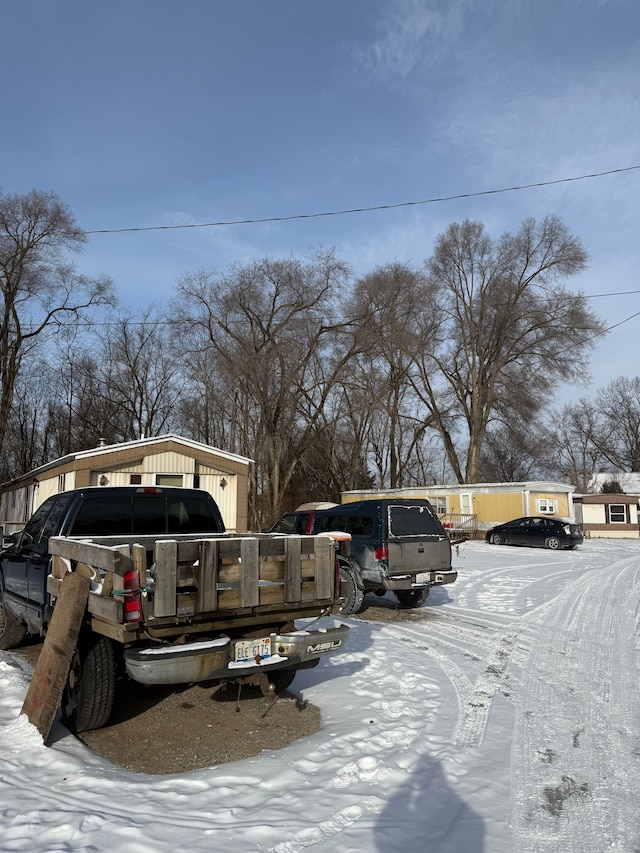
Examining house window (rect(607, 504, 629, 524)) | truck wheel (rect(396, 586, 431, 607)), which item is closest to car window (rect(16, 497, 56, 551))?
Answer: truck wheel (rect(396, 586, 431, 607))

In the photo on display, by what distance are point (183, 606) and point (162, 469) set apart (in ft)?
54.7

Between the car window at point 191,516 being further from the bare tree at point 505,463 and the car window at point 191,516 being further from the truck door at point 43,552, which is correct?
the bare tree at point 505,463

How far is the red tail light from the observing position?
4.02 meters

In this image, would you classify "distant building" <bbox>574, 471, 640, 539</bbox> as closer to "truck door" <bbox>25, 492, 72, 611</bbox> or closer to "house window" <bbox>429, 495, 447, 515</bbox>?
"house window" <bbox>429, 495, 447, 515</bbox>

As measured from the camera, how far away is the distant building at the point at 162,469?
19.3 m

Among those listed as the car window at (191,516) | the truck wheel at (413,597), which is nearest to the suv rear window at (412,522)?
the truck wheel at (413,597)

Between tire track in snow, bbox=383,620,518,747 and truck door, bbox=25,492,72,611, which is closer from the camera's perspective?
tire track in snow, bbox=383,620,518,747

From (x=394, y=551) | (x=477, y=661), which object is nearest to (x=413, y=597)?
(x=394, y=551)

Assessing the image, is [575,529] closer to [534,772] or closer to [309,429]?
[309,429]

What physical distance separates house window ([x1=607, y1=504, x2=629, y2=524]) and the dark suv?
26.7 meters

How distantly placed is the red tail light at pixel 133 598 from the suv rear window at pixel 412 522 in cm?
616

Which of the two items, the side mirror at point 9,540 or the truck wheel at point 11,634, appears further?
the truck wheel at point 11,634

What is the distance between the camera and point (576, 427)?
65.4m

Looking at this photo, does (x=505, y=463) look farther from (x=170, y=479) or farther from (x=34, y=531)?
(x=34, y=531)
